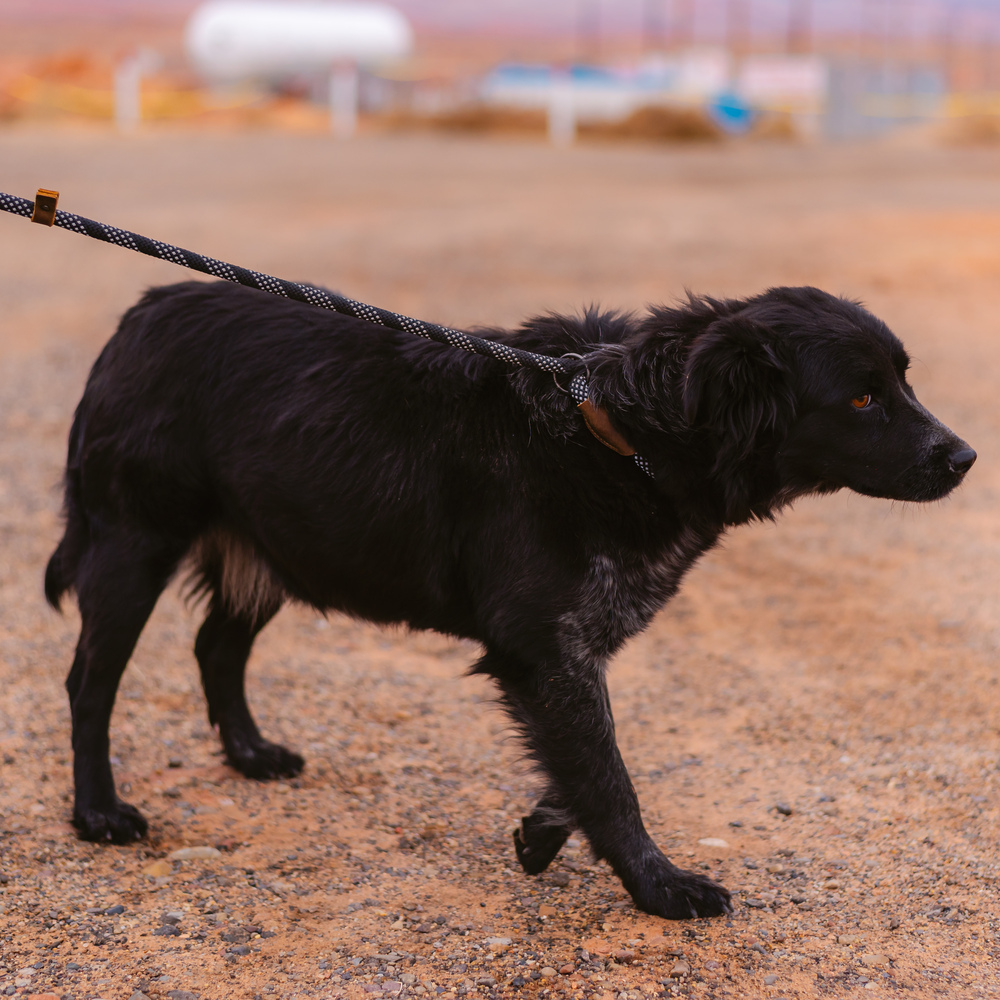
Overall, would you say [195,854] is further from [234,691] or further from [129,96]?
[129,96]

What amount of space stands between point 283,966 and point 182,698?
75.2 inches

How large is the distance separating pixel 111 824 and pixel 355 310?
5.73 feet

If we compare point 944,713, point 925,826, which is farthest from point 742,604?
point 925,826

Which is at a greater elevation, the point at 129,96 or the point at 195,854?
the point at 129,96

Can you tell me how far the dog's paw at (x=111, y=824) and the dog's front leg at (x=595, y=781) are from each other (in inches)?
50.7

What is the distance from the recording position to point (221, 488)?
3.65m

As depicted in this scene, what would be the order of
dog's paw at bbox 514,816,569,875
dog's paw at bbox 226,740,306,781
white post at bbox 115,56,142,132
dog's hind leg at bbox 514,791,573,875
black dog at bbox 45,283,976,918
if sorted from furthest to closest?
white post at bbox 115,56,142,132, dog's paw at bbox 226,740,306,781, dog's paw at bbox 514,816,569,875, dog's hind leg at bbox 514,791,573,875, black dog at bbox 45,283,976,918

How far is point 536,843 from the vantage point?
11.7 ft

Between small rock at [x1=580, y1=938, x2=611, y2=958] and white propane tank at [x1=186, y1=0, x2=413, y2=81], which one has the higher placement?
white propane tank at [x1=186, y1=0, x2=413, y2=81]

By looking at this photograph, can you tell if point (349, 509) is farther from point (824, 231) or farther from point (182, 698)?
point (824, 231)

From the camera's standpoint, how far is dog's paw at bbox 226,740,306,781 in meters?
4.22

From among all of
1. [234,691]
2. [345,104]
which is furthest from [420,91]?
[234,691]

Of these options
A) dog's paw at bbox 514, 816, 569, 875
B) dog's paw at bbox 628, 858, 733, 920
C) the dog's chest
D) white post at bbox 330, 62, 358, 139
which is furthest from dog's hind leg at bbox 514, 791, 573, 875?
white post at bbox 330, 62, 358, 139

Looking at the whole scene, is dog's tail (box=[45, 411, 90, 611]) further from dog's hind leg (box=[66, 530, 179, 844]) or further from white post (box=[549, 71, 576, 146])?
white post (box=[549, 71, 576, 146])
